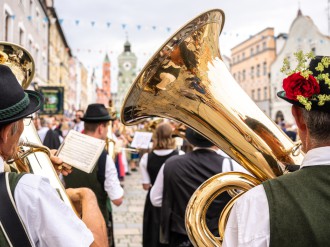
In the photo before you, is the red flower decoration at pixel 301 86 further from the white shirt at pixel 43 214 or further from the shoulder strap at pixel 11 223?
the shoulder strap at pixel 11 223

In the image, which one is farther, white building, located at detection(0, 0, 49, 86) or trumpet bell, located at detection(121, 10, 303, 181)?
white building, located at detection(0, 0, 49, 86)

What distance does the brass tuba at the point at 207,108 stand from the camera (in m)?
1.56

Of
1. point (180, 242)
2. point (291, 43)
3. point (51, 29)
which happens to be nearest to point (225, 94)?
point (180, 242)

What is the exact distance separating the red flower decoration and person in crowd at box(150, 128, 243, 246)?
1.69 m

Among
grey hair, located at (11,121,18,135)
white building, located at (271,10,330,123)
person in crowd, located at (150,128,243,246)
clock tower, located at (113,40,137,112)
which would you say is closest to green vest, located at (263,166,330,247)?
grey hair, located at (11,121,18,135)

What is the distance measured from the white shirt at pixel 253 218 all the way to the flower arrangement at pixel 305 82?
171 mm

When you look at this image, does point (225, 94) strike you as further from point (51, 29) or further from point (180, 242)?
point (51, 29)

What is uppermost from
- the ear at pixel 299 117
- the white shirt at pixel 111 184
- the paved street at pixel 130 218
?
the ear at pixel 299 117

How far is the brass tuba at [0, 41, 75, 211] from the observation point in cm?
175

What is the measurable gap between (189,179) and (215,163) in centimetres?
25

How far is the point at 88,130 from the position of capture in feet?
12.6

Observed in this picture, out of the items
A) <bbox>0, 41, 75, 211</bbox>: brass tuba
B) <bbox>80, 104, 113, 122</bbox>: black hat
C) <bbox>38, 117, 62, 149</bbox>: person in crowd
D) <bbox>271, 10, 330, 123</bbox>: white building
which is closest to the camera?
<bbox>0, 41, 75, 211</bbox>: brass tuba

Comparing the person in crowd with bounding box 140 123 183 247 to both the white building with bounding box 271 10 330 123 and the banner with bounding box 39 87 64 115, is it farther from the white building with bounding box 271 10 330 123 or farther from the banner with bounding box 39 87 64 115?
the white building with bounding box 271 10 330 123

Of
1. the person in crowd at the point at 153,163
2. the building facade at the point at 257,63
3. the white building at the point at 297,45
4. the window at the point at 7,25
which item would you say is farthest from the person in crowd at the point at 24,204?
the building facade at the point at 257,63
